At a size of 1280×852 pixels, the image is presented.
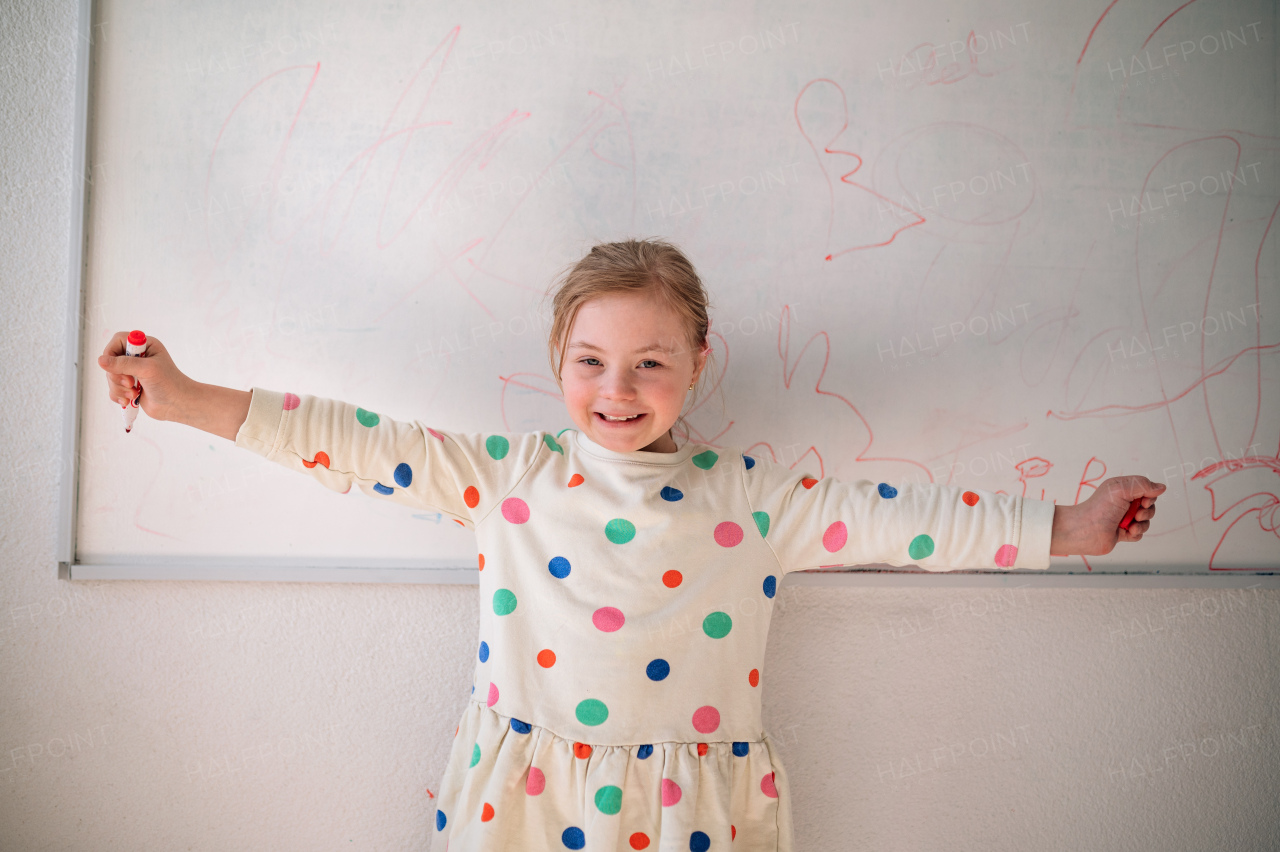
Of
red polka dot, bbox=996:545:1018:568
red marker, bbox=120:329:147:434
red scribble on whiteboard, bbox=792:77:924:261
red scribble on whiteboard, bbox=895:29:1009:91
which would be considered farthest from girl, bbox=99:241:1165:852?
red scribble on whiteboard, bbox=895:29:1009:91

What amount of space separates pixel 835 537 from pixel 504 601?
393mm

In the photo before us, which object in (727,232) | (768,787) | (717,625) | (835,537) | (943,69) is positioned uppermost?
(943,69)

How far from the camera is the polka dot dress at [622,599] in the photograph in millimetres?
819

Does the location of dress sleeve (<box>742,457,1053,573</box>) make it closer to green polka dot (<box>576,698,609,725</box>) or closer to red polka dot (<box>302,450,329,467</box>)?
green polka dot (<box>576,698,609,725</box>)

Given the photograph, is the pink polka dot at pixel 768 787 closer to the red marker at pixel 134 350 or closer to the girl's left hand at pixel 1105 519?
the girl's left hand at pixel 1105 519

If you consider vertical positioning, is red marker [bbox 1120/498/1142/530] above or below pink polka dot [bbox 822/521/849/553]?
above

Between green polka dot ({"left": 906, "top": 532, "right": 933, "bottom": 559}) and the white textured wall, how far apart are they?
0.80 feet

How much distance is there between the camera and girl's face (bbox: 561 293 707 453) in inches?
32.6

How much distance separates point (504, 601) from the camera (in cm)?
86

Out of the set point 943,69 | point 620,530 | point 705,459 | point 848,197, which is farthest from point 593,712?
point 943,69

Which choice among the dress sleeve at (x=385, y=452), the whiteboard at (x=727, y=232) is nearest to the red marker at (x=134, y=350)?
the dress sleeve at (x=385, y=452)

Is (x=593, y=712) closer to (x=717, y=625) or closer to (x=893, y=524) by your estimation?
(x=717, y=625)

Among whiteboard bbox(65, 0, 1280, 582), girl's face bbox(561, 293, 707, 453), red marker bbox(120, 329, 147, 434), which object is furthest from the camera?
whiteboard bbox(65, 0, 1280, 582)

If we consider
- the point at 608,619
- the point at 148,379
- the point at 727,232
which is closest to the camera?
the point at 148,379
